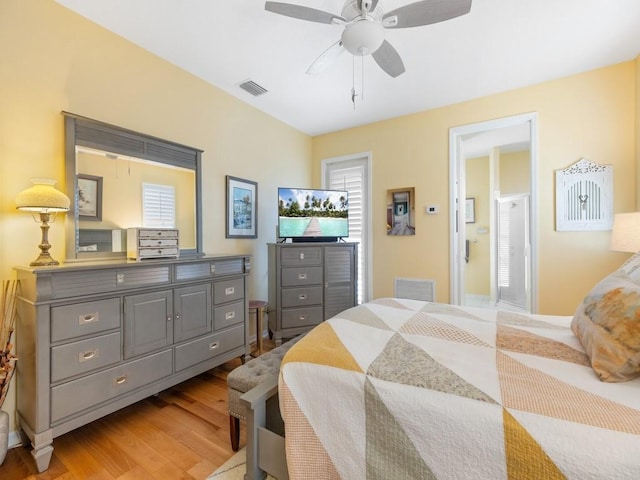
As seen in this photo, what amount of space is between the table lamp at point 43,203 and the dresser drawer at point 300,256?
1960 millimetres

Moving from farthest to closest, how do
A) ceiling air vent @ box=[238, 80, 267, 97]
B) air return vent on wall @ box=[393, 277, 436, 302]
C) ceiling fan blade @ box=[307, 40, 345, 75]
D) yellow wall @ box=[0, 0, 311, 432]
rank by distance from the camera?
air return vent on wall @ box=[393, 277, 436, 302] → ceiling air vent @ box=[238, 80, 267, 97] → ceiling fan blade @ box=[307, 40, 345, 75] → yellow wall @ box=[0, 0, 311, 432]

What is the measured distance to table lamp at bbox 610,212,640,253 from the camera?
2.11 meters

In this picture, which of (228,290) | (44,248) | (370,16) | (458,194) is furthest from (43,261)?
(458,194)

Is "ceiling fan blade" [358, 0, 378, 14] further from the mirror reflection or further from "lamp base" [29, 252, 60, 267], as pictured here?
"lamp base" [29, 252, 60, 267]

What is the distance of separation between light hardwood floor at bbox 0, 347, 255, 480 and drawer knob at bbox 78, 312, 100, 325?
76 centimetres

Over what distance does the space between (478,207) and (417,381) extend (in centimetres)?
545

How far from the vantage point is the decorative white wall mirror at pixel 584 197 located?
273 centimetres

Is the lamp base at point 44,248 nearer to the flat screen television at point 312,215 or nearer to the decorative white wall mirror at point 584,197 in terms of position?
the flat screen television at point 312,215

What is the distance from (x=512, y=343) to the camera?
4.03 ft

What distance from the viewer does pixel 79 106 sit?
6.69ft

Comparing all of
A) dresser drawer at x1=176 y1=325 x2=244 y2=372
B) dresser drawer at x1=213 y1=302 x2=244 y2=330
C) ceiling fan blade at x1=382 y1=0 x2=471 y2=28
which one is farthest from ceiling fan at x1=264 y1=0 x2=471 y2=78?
dresser drawer at x1=176 y1=325 x2=244 y2=372

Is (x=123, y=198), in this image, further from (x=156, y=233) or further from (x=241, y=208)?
(x=241, y=208)

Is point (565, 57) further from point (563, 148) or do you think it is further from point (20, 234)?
point (20, 234)

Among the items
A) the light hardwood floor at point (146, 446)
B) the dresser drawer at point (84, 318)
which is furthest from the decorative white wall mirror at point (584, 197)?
the dresser drawer at point (84, 318)
